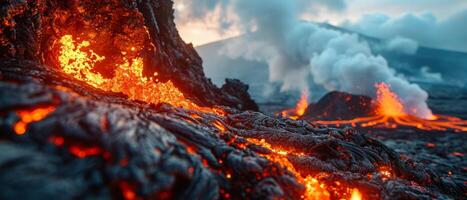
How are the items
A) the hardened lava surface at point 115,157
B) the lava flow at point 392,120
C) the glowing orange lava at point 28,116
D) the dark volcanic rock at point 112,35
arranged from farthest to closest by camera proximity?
1. the lava flow at point 392,120
2. the dark volcanic rock at point 112,35
3. the glowing orange lava at point 28,116
4. the hardened lava surface at point 115,157

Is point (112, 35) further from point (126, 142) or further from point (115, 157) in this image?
point (115, 157)

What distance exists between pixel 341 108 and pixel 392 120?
14.1m

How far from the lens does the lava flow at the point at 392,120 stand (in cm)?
7288

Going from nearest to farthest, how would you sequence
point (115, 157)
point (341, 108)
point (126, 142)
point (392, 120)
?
1. point (115, 157)
2. point (126, 142)
3. point (392, 120)
4. point (341, 108)

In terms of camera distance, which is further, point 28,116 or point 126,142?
point 126,142

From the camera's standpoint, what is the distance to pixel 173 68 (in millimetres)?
34094

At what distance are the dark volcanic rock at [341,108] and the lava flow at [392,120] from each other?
256 cm

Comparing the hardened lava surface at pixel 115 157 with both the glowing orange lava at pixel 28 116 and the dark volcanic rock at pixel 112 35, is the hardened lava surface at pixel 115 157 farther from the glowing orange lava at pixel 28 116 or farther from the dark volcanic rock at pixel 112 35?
the dark volcanic rock at pixel 112 35

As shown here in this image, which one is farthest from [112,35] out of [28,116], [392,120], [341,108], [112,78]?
[341,108]

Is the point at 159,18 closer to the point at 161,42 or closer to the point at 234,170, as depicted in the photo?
the point at 161,42

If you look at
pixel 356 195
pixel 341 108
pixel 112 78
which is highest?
pixel 341 108

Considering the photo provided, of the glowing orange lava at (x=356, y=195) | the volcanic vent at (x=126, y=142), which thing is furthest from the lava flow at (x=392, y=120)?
the glowing orange lava at (x=356, y=195)

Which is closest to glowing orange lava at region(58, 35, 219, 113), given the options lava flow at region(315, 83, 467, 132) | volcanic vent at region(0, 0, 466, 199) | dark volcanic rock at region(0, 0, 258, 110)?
volcanic vent at region(0, 0, 466, 199)

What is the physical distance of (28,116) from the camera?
6430 mm
